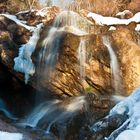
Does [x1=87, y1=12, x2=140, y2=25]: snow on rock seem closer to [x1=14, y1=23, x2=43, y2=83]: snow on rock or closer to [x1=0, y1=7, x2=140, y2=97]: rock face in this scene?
[x1=0, y1=7, x2=140, y2=97]: rock face

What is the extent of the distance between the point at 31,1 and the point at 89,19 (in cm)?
811

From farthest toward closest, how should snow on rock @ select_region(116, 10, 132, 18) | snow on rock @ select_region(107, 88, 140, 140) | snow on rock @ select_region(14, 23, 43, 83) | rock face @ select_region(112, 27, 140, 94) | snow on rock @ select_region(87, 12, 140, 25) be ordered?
snow on rock @ select_region(116, 10, 132, 18), snow on rock @ select_region(87, 12, 140, 25), snow on rock @ select_region(14, 23, 43, 83), rock face @ select_region(112, 27, 140, 94), snow on rock @ select_region(107, 88, 140, 140)

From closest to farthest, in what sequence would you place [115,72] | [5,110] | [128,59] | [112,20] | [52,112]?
1. [52,112]
2. [115,72]
3. [5,110]
4. [128,59]
5. [112,20]

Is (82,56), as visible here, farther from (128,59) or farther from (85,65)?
(128,59)

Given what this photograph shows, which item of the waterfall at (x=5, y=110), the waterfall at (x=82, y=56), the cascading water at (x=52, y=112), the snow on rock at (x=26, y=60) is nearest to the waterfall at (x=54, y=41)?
the snow on rock at (x=26, y=60)

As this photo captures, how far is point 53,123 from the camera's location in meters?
12.8

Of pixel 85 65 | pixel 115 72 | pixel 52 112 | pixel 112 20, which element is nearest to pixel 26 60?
pixel 85 65

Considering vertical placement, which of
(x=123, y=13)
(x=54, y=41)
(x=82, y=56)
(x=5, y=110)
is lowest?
(x=5, y=110)

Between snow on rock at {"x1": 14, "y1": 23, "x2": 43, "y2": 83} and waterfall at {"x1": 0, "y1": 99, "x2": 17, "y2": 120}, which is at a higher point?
snow on rock at {"x1": 14, "y1": 23, "x2": 43, "y2": 83}

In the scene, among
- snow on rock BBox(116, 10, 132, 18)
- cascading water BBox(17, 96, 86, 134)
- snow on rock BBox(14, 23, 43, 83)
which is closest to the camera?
cascading water BBox(17, 96, 86, 134)

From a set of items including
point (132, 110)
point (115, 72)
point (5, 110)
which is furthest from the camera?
point (5, 110)

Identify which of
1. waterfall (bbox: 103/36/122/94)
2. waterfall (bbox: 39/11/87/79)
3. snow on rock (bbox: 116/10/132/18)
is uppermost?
snow on rock (bbox: 116/10/132/18)

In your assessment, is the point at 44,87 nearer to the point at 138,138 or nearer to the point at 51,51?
the point at 51,51

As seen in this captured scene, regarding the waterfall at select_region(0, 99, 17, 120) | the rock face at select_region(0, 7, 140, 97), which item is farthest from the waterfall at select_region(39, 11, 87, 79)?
the waterfall at select_region(0, 99, 17, 120)
